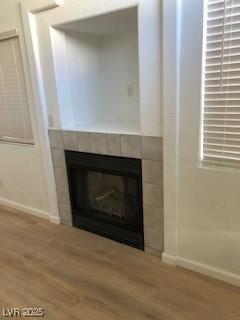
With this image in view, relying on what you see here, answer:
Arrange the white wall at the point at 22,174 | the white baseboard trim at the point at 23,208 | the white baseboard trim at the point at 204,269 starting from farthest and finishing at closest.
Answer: the white baseboard trim at the point at 23,208
the white wall at the point at 22,174
the white baseboard trim at the point at 204,269

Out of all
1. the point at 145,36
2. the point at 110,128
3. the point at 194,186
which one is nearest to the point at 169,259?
the point at 194,186

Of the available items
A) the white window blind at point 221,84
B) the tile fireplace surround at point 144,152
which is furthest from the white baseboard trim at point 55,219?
the white window blind at point 221,84

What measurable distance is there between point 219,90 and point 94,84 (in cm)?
155

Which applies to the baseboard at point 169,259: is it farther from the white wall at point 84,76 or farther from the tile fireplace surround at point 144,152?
the white wall at point 84,76

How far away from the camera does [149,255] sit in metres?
2.33

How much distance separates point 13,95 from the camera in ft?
9.30

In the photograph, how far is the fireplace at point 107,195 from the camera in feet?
7.61

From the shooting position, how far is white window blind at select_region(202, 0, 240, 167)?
1562 millimetres

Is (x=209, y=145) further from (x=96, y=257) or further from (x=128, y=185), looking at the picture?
(x=96, y=257)

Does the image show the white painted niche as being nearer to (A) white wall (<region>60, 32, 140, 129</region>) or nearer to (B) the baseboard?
(A) white wall (<region>60, 32, 140, 129</region>)

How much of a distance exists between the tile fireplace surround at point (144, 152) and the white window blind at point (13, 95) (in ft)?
1.47

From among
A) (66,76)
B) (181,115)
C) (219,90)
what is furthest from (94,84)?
(219,90)

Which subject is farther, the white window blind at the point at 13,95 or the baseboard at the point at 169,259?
the white window blind at the point at 13,95

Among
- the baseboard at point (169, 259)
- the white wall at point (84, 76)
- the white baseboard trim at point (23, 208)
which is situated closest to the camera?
the baseboard at point (169, 259)
